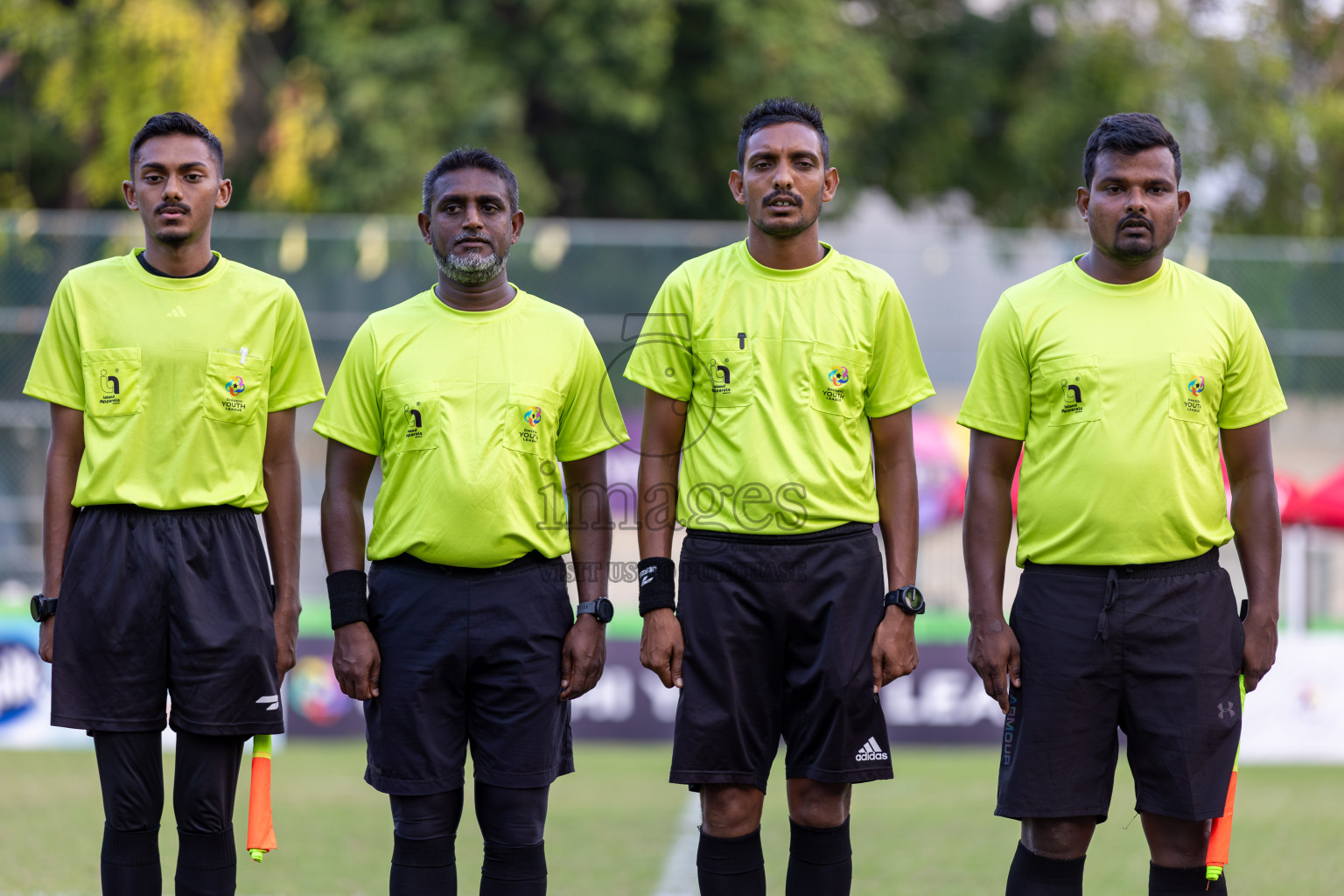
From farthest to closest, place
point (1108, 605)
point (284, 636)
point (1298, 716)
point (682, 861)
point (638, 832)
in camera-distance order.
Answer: point (1298, 716)
point (638, 832)
point (682, 861)
point (284, 636)
point (1108, 605)

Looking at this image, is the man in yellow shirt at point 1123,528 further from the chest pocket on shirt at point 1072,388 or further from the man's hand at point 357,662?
the man's hand at point 357,662

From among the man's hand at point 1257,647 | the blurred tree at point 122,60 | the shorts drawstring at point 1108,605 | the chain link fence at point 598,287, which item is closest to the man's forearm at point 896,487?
the shorts drawstring at point 1108,605

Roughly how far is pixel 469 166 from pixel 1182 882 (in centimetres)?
263

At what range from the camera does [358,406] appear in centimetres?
399

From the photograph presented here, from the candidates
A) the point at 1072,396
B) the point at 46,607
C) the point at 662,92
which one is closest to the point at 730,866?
the point at 1072,396

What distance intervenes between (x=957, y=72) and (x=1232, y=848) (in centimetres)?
1065

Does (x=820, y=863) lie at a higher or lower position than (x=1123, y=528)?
lower

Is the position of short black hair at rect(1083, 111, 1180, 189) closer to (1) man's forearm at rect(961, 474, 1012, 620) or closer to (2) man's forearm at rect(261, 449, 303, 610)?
(1) man's forearm at rect(961, 474, 1012, 620)

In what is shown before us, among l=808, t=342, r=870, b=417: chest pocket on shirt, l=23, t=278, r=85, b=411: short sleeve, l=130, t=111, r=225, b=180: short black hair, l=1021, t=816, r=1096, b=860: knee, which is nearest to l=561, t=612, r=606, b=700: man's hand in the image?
l=808, t=342, r=870, b=417: chest pocket on shirt

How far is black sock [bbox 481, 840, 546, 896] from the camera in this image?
3814mm

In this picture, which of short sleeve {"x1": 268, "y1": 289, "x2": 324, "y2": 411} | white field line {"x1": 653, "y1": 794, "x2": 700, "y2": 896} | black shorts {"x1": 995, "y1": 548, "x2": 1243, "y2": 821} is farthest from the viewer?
white field line {"x1": 653, "y1": 794, "x2": 700, "y2": 896}

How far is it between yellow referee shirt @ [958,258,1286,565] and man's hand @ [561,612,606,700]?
3.69 feet

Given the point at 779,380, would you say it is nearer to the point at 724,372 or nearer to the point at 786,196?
the point at 724,372

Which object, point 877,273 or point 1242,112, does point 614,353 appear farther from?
point 1242,112
